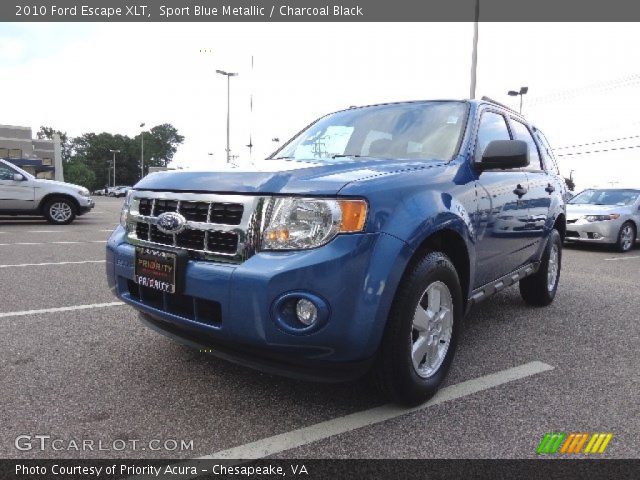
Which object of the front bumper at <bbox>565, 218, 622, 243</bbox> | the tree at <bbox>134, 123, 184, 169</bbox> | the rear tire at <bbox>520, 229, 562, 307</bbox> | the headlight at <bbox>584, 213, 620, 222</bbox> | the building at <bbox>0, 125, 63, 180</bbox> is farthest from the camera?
the tree at <bbox>134, 123, 184, 169</bbox>

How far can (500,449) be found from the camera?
2080 millimetres

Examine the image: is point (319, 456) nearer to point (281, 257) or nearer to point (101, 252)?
point (281, 257)

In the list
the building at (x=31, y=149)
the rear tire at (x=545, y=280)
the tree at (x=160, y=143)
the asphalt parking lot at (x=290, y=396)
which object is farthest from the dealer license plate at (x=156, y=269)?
the tree at (x=160, y=143)

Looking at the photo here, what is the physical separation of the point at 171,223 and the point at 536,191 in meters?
3.01

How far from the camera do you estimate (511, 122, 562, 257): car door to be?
3.91 m

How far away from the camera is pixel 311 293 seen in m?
2.00

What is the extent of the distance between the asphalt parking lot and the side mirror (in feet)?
4.18

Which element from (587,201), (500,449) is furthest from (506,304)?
(587,201)

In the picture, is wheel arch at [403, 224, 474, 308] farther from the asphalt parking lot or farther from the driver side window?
the driver side window

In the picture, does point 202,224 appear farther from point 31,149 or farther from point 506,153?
point 31,149

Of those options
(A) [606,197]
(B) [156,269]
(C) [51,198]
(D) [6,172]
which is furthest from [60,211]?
(A) [606,197]

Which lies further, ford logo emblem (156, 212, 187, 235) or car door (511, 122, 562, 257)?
car door (511, 122, 562, 257)

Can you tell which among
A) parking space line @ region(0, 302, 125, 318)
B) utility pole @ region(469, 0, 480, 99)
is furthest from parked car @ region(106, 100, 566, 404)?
utility pole @ region(469, 0, 480, 99)

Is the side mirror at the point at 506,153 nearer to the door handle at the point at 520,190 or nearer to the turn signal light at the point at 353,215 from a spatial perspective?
A: the door handle at the point at 520,190
